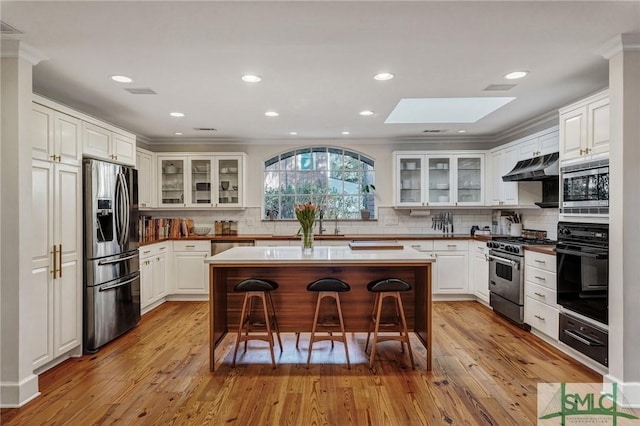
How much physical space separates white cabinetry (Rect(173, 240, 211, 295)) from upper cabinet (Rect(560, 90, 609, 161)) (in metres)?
4.60

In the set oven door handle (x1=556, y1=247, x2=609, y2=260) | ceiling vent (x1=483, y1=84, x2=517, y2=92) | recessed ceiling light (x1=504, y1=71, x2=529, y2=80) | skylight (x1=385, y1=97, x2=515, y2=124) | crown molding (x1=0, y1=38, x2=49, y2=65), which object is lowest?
oven door handle (x1=556, y1=247, x2=609, y2=260)

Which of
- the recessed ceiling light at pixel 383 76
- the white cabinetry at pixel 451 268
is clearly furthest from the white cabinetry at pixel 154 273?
the white cabinetry at pixel 451 268

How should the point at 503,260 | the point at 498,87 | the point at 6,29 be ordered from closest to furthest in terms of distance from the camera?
the point at 6,29, the point at 498,87, the point at 503,260

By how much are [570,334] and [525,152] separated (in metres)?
2.40

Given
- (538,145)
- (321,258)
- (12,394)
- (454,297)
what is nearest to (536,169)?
(538,145)

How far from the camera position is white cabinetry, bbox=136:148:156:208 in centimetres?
534

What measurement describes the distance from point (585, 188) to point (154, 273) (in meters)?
4.96

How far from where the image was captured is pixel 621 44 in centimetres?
→ 249

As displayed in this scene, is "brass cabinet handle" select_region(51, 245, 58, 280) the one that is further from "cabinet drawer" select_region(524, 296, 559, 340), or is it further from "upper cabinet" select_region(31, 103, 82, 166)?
"cabinet drawer" select_region(524, 296, 559, 340)

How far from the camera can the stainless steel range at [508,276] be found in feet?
13.5

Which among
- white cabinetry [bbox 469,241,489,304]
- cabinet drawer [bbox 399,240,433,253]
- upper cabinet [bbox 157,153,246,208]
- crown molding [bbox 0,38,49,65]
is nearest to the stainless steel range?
white cabinetry [bbox 469,241,489,304]

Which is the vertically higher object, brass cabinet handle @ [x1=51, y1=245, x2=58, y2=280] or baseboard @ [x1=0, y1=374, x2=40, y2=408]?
brass cabinet handle @ [x1=51, y1=245, x2=58, y2=280]

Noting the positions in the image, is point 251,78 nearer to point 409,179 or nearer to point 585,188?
point 585,188

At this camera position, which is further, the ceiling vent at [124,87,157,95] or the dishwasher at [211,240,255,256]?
the dishwasher at [211,240,255,256]
